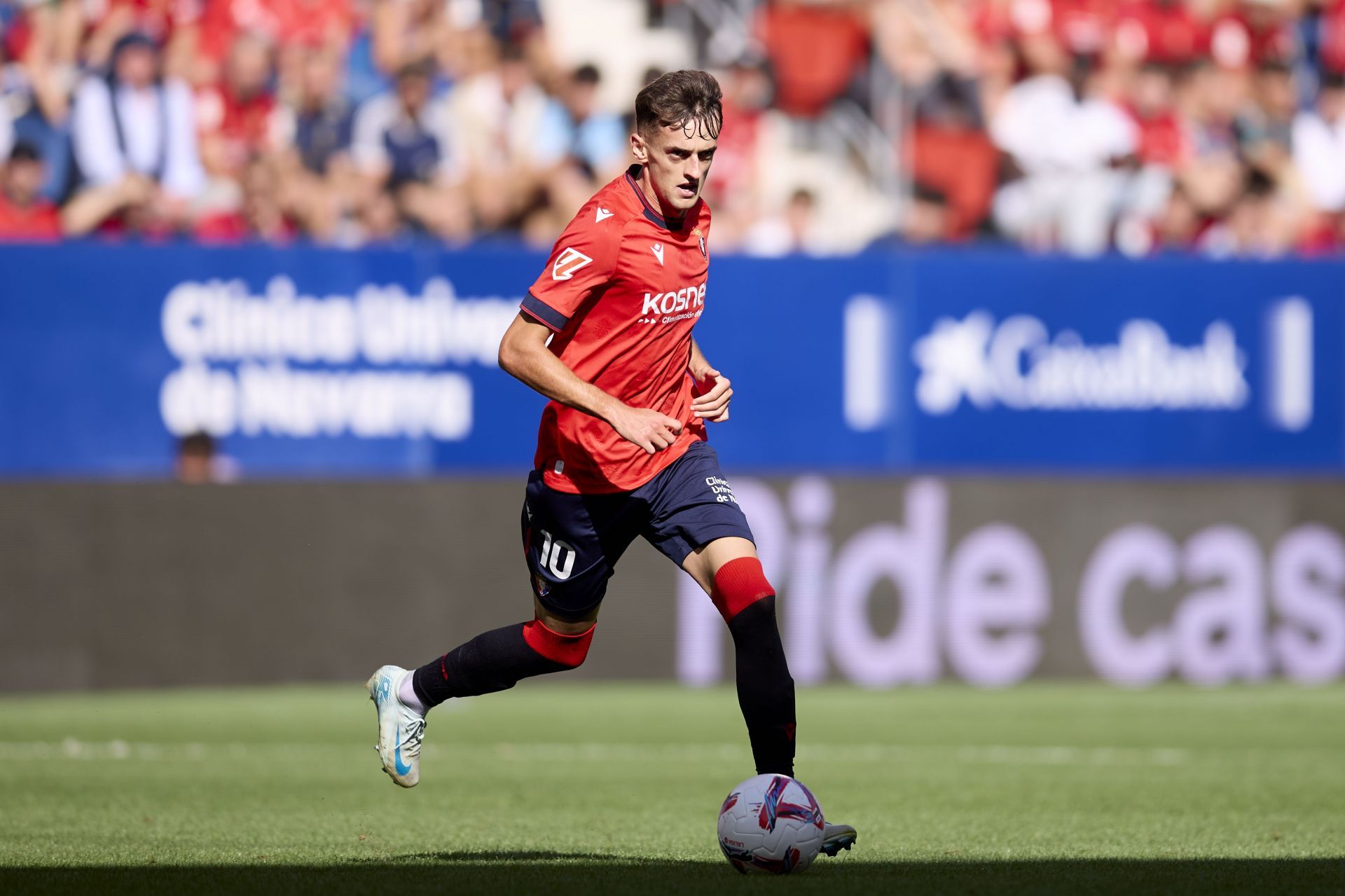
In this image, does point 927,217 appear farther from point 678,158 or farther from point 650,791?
point 678,158

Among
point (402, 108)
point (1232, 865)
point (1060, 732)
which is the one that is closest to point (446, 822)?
point (1232, 865)

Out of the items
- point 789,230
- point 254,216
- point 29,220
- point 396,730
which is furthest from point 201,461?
point 396,730

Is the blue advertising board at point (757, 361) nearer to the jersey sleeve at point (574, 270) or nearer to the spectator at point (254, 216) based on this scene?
the spectator at point (254, 216)

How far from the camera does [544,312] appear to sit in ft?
18.2

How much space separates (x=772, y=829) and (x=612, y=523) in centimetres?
108

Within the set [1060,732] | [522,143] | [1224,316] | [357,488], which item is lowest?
[1060,732]

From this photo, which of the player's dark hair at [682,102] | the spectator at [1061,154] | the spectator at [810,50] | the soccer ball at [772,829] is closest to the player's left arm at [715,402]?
the player's dark hair at [682,102]

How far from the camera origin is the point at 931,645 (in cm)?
1227

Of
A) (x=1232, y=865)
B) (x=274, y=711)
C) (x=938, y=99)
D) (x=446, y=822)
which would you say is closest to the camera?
(x=1232, y=865)

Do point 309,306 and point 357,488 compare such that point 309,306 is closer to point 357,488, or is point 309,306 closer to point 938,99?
point 357,488

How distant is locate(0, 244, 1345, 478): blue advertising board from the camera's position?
40.2 ft

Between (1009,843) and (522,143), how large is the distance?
8565 mm

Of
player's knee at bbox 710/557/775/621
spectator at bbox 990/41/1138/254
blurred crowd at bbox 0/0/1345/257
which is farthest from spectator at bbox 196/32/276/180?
player's knee at bbox 710/557/775/621

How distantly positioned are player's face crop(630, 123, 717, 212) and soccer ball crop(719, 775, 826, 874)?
5.62 ft
